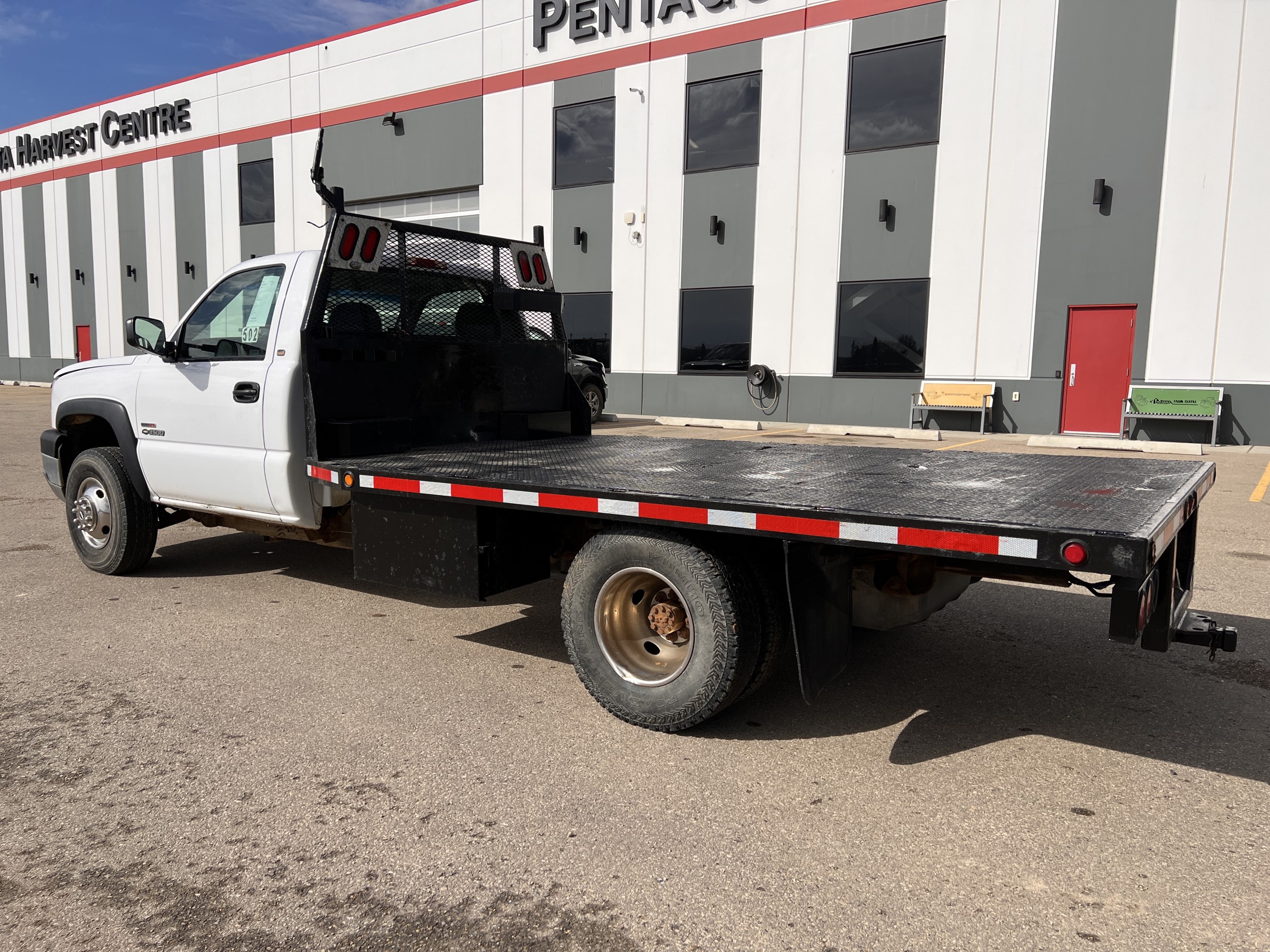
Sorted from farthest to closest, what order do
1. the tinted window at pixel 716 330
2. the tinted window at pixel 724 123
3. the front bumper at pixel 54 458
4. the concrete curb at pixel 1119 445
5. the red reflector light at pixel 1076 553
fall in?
the tinted window at pixel 716 330 < the tinted window at pixel 724 123 < the concrete curb at pixel 1119 445 < the front bumper at pixel 54 458 < the red reflector light at pixel 1076 553

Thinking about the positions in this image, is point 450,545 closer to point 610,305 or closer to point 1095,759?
point 1095,759

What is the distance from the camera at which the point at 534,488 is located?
12.5 ft

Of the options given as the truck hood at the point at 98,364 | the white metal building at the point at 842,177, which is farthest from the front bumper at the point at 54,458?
the white metal building at the point at 842,177

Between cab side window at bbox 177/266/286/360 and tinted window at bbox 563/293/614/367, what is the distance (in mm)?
14868

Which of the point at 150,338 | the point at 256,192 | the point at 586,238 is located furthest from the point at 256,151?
the point at 150,338

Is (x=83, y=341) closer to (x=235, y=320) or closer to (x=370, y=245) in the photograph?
(x=235, y=320)

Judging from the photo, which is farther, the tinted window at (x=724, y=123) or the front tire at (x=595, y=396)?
the tinted window at (x=724, y=123)

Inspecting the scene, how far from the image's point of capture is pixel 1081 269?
15.2 metres

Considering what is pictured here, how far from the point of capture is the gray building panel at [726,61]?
Result: 58.6 ft

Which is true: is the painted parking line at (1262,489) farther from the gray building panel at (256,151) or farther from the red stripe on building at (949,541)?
the gray building panel at (256,151)

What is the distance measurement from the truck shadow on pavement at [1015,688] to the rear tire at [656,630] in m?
0.22

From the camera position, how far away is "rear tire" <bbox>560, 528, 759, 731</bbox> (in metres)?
3.45

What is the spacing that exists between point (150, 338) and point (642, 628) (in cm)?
412

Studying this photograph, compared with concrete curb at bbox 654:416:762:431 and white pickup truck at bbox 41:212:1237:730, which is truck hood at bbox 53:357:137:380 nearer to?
white pickup truck at bbox 41:212:1237:730
